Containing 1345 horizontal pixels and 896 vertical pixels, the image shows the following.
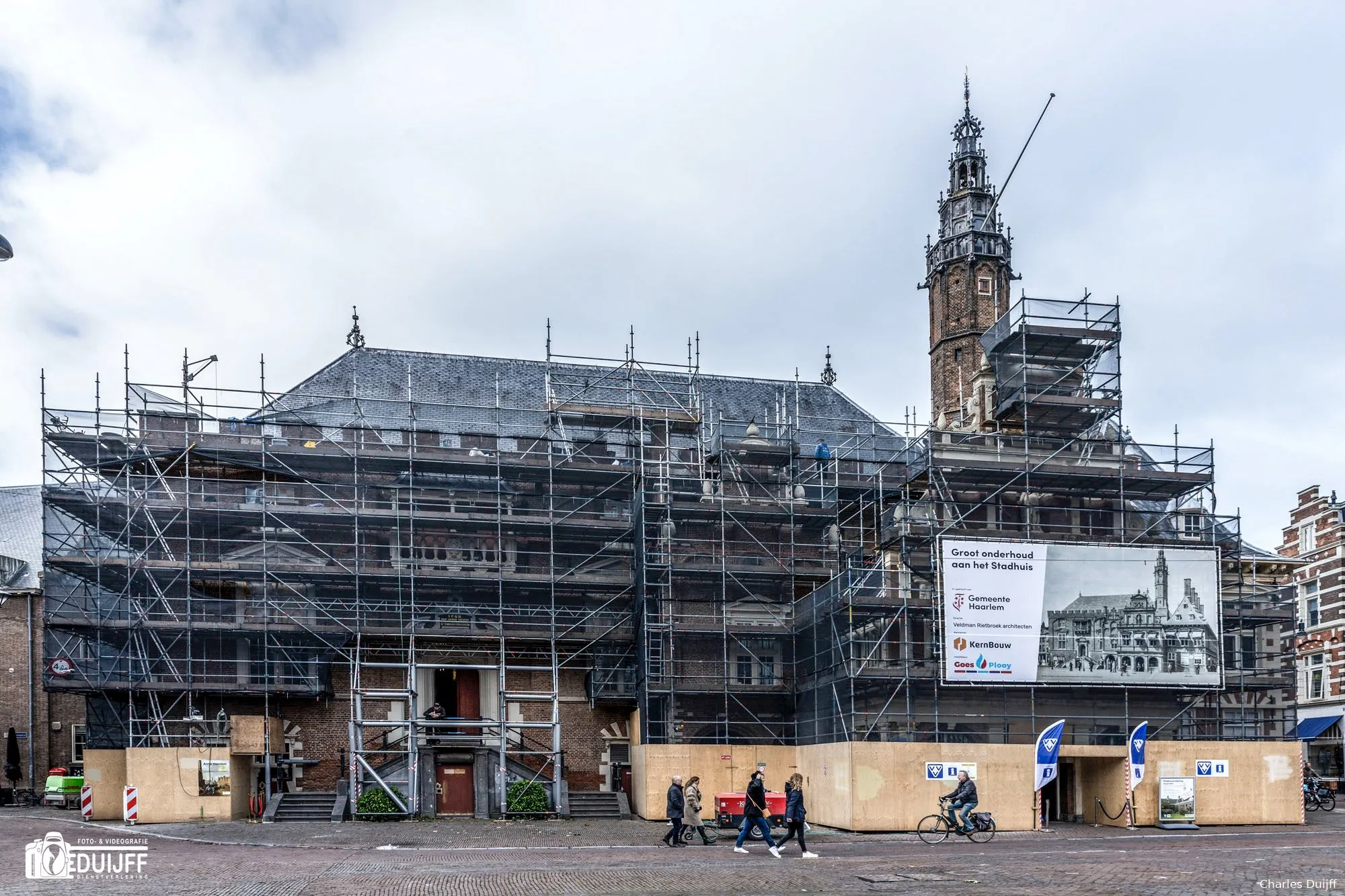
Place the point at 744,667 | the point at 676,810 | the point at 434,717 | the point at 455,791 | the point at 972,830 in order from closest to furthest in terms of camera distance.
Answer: the point at 676,810, the point at 972,830, the point at 434,717, the point at 455,791, the point at 744,667

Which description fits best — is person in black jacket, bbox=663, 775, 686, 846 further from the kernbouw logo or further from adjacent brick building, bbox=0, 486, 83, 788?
adjacent brick building, bbox=0, 486, 83, 788

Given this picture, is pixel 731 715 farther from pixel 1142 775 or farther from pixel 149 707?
pixel 149 707

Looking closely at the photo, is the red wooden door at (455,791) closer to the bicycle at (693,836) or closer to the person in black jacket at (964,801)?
the bicycle at (693,836)

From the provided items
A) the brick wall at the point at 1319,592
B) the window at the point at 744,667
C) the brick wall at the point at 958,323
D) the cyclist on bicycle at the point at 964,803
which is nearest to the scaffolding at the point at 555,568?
the window at the point at 744,667

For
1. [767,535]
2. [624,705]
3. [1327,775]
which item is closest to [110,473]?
[624,705]

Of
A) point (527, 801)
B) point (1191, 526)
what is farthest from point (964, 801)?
point (1191, 526)

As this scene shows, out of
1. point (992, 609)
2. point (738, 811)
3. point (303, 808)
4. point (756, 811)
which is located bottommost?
point (303, 808)

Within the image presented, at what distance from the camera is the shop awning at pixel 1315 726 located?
4944 centimetres

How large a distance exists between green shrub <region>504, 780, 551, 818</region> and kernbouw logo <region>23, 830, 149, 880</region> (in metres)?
9.23

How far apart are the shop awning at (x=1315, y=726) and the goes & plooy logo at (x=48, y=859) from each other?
43.0 metres

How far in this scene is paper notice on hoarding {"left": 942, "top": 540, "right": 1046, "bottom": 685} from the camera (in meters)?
31.7

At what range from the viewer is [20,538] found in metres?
48.7

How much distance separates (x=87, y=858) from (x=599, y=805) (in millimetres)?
14659

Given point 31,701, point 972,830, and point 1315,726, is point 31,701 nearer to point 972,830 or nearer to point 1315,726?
point 972,830
